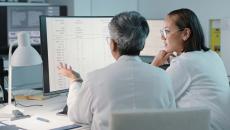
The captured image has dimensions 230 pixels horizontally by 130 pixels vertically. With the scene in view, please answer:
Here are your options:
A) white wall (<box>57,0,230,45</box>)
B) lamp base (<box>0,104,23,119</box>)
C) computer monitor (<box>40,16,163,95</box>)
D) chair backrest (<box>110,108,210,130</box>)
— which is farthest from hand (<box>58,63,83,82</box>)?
white wall (<box>57,0,230,45</box>)

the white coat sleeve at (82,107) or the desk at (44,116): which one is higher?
the white coat sleeve at (82,107)

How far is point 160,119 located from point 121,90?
0.86 ft

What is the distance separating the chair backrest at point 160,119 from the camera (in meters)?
1.53

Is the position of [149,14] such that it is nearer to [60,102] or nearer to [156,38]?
[156,38]

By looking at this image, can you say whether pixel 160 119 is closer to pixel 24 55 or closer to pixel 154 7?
pixel 24 55

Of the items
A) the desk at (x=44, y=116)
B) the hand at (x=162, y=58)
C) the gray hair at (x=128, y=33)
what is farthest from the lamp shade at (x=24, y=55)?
the hand at (x=162, y=58)

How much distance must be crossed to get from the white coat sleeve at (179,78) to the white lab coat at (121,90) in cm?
25

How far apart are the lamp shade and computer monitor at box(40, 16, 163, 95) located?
197mm

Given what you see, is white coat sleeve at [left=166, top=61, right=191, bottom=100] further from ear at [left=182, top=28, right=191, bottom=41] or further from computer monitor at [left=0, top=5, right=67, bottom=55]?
computer monitor at [left=0, top=5, right=67, bottom=55]

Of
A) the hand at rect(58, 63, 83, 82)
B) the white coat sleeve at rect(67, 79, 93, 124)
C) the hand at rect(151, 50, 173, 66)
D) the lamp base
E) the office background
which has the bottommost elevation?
the lamp base

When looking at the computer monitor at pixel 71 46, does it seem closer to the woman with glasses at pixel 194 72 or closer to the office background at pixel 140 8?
the woman with glasses at pixel 194 72

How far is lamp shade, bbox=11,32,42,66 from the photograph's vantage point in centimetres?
212

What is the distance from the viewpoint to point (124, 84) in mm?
1751

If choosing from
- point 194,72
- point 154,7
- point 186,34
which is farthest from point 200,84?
point 154,7
